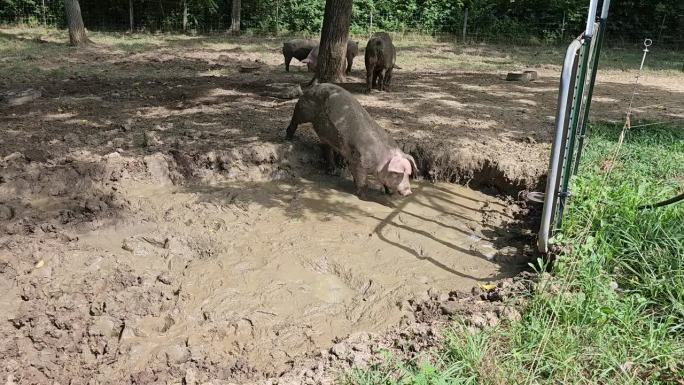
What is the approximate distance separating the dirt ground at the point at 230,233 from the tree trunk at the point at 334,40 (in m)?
0.94

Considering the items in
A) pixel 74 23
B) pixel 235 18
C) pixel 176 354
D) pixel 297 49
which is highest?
pixel 235 18

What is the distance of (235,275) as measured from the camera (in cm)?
470

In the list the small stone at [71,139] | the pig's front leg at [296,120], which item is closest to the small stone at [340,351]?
the pig's front leg at [296,120]

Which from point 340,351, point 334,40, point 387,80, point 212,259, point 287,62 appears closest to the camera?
point 340,351

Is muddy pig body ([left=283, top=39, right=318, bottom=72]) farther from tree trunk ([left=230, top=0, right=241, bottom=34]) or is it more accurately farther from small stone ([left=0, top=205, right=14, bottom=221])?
tree trunk ([left=230, top=0, right=241, bottom=34])

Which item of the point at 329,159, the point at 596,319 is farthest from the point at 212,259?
the point at 596,319

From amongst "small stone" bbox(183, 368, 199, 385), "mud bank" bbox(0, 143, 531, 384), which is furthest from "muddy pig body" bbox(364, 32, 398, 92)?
"small stone" bbox(183, 368, 199, 385)

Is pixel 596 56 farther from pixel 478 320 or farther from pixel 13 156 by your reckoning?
pixel 13 156

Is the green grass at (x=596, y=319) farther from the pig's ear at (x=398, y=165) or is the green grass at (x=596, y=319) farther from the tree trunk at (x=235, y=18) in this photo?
the tree trunk at (x=235, y=18)

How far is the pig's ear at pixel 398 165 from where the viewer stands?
242 inches

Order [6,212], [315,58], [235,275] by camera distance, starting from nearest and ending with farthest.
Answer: [235,275] < [6,212] < [315,58]

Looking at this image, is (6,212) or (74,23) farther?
(74,23)

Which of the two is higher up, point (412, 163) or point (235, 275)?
point (412, 163)

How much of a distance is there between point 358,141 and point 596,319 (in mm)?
3468
